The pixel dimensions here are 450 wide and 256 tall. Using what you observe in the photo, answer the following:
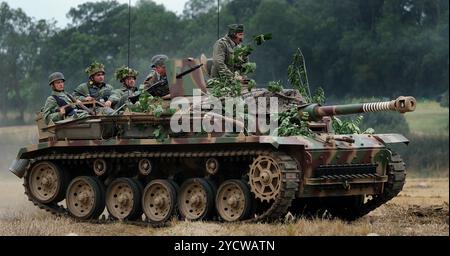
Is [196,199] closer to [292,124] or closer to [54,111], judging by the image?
[292,124]

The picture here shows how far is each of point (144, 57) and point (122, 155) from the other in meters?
14.5

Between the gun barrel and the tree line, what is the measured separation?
34.8ft

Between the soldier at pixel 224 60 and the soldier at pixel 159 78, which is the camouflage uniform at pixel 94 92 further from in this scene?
the soldier at pixel 224 60

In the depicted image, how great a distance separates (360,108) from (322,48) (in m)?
13.4

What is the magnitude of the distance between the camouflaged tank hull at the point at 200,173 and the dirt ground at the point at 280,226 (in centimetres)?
41

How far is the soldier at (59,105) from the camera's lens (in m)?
20.2

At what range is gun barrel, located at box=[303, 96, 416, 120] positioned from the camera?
17.2 m

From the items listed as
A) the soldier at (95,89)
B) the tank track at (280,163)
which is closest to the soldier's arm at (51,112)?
the soldier at (95,89)

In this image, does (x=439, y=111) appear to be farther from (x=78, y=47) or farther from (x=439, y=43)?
(x=78, y=47)

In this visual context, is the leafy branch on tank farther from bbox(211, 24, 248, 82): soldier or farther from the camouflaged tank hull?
the camouflaged tank hull

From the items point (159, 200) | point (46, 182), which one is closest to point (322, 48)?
point (46, 182)

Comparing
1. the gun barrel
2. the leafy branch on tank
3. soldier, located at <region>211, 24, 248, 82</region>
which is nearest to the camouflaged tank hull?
the gun barrel

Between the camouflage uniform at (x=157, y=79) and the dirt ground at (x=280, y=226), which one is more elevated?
the camouflage uniform at (x=157, y=79)

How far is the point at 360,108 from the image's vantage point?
18.1 metres
